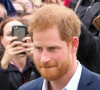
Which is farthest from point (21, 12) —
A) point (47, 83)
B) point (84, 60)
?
point (47, 83)

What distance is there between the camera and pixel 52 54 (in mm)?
2240

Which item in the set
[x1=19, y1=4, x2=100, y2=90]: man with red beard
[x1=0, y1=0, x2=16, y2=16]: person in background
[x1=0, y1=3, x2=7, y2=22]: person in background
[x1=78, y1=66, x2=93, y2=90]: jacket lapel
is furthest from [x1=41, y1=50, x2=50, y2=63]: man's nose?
[x1=0, y1=0, x2=16, y2=16]: person in background

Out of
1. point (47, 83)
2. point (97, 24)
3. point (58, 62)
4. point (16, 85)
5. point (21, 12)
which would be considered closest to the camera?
point (58, 62)

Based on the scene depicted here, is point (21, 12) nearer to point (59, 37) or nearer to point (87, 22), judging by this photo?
point (87, 22)

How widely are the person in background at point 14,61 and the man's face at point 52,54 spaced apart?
1.29 metres

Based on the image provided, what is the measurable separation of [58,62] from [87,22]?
153cm

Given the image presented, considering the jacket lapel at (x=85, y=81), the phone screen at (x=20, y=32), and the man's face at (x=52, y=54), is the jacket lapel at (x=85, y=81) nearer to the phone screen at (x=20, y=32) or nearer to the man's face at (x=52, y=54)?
the man's face at (x=52, y=54)

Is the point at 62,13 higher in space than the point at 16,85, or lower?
higher

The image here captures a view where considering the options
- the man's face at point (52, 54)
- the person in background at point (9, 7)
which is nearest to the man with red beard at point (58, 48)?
the man's face at point (52, 54)

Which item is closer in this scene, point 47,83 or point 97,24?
point 47,83

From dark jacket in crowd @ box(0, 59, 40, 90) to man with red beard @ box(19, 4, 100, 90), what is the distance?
1.27 meters

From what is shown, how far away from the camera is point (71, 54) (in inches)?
90.7

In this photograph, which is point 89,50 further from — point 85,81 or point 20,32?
point 85,81

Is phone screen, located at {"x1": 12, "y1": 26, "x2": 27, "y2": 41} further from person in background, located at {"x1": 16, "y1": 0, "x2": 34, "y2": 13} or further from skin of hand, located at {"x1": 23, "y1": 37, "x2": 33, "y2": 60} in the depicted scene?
person in background, located at {"x1": 16, "y1": 0, "x2": 34, "y2": 13}
